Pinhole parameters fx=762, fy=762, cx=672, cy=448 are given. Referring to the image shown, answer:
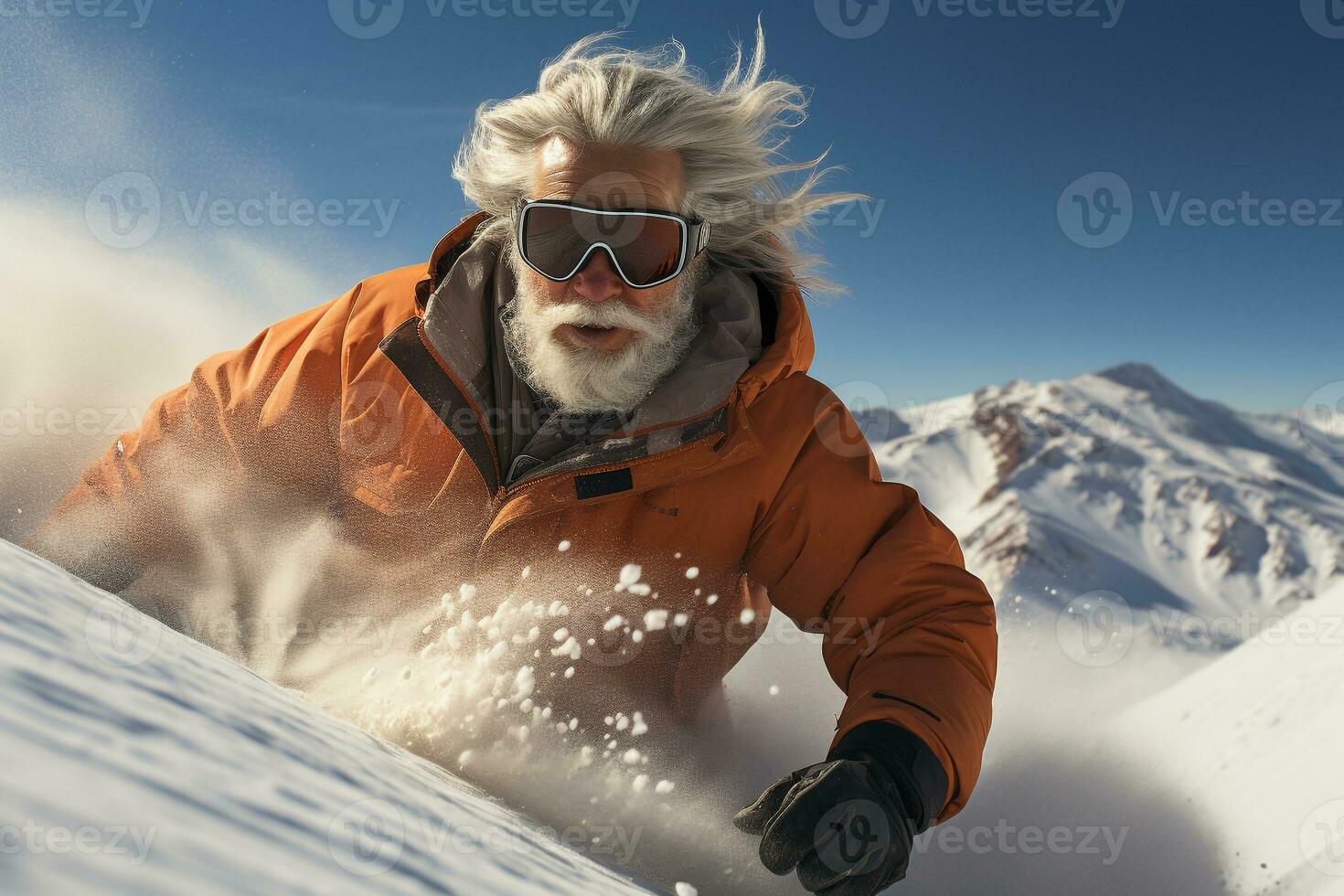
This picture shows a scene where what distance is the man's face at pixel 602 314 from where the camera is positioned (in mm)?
2785

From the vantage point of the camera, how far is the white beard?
278 cm

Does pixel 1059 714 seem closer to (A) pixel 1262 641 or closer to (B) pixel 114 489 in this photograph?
(A) pixel 1262 641

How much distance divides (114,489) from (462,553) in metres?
1.39

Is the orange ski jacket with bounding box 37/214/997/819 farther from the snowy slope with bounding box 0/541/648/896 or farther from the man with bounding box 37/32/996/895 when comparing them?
the snowy slope with bounding box 0/541/648/896

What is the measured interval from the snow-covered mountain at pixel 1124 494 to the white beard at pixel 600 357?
154 feet

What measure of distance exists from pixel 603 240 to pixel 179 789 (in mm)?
2284

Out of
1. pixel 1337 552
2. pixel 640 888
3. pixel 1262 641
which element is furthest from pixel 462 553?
pixel 1337 552

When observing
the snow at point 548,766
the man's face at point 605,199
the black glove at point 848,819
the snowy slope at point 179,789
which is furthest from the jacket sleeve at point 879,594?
the snowy slope at point 179,789

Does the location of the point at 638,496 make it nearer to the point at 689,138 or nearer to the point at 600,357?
the point at 600,357

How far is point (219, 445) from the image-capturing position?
118 inches

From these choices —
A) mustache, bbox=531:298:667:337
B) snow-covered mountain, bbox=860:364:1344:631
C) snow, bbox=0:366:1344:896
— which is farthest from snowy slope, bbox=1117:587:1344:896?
snow-covered mountain, bbox=860:364:1344:631

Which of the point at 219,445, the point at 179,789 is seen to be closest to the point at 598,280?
the point at 219,445

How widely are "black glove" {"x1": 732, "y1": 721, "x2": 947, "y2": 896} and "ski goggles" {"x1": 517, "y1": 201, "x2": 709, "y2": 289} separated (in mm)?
1752

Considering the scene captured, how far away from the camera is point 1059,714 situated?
14.0 feet
